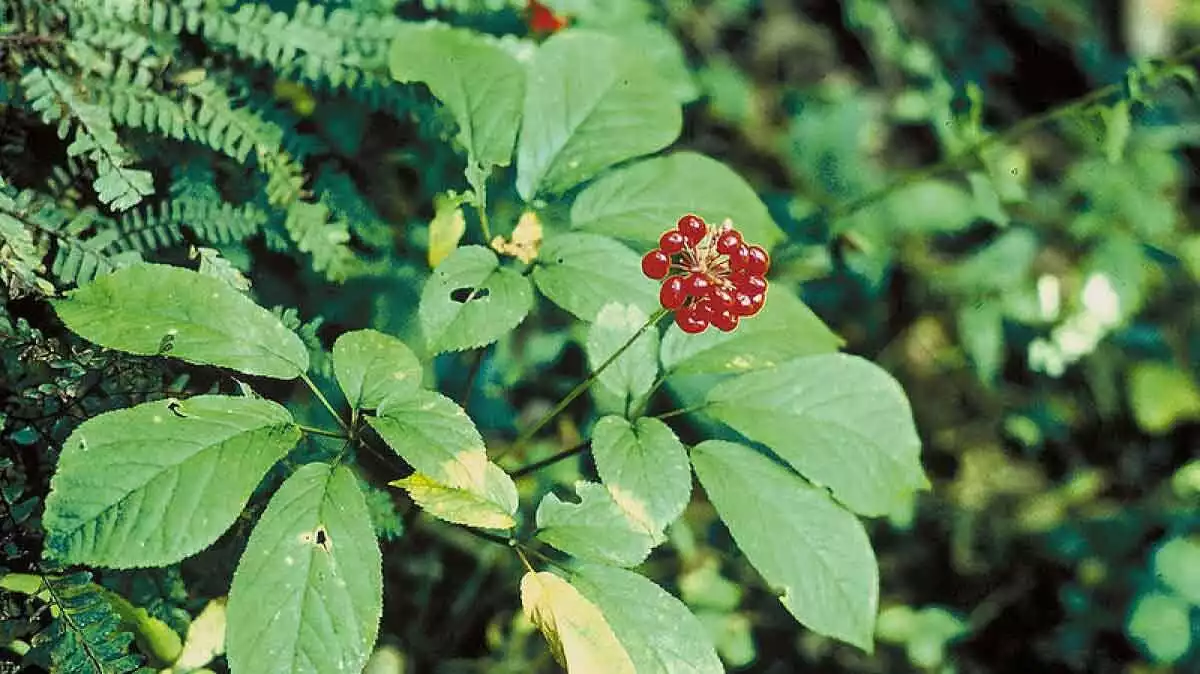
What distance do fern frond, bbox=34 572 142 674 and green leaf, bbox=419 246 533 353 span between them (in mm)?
601

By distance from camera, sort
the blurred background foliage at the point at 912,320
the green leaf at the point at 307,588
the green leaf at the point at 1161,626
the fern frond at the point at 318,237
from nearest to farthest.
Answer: the green leaf at the point at 307,588 < the fern frond at the point at 318,237 < the blurred background foliage at the point at 912,320 < the green leaf at the point at 1161,626

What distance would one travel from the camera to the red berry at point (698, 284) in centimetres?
133

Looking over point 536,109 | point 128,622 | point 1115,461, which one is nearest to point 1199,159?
point 1115,461

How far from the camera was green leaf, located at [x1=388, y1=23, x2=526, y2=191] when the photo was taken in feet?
5.15

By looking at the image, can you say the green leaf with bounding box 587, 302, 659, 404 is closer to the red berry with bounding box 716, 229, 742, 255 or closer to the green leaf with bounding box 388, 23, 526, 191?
the red berry with bounding box 716, 229, 742, 255

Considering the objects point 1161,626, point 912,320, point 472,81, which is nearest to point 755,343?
point 472,81

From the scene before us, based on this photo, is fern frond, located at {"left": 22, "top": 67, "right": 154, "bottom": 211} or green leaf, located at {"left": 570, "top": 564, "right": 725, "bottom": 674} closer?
green leaf, located at {"left": 570, "top": 564, "right": 725, "bottom": 674}

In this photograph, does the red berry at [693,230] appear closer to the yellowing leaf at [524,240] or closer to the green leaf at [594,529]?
the yellowing leaf at [524,240]

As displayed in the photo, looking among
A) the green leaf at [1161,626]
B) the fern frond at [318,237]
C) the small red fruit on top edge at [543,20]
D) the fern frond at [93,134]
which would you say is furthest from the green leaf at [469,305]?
the green leaf at [1161,626]

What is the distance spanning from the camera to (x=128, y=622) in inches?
54.7

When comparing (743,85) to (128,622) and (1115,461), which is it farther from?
(128,622)

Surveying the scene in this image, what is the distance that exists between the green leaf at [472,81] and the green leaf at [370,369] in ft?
1.28

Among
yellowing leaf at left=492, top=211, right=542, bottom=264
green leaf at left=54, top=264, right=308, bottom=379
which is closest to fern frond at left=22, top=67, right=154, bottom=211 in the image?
green leaf at left=54, top=264, right=308, bottom=379

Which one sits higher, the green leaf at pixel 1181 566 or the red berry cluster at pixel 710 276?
the red berry cluster at pixel 710 276
